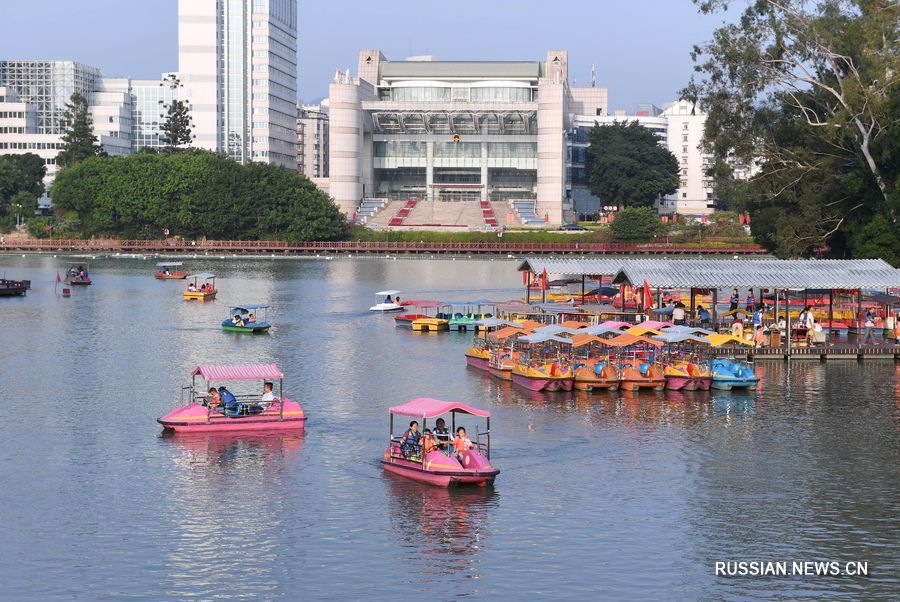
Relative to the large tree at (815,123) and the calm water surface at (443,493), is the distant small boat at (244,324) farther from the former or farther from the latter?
the large tree at (815,123)

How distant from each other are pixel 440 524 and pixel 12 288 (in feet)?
298

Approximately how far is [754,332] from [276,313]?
4210 cm

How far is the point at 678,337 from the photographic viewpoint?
65.9 metres

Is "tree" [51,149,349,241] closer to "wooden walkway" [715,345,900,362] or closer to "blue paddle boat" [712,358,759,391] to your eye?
"wooden walkway" [715,345,900,362]

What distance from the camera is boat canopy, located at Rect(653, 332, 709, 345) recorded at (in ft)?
215

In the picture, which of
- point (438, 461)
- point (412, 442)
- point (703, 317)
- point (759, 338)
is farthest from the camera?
point (703, 317)

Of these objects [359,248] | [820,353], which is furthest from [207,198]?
[820,353]

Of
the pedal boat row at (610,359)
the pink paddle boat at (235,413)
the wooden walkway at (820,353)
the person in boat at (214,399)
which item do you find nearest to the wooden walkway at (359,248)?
the wooden walkway at (820,353)

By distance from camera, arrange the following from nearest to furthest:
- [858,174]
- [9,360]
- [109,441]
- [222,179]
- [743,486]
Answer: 1. [743,486]
2. [109,441]
3. [9,360]
4. [858,174]
5. [222,179]

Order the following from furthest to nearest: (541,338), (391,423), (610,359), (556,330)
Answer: (556,330)
(541,338)
(610,359)
(391,423)

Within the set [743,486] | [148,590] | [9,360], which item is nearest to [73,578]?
[148,590]

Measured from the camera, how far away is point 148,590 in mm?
32719

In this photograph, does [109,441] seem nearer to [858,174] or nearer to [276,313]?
[276,313]

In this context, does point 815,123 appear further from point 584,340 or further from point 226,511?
point 226,511
